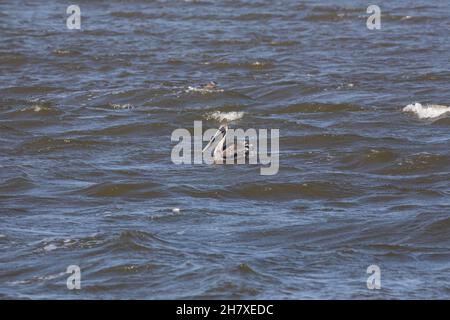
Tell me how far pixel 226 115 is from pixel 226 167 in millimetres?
3922

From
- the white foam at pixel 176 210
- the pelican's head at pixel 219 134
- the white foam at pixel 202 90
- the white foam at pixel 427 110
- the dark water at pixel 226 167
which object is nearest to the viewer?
the dark water at pixel 226 167

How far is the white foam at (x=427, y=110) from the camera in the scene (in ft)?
77.5

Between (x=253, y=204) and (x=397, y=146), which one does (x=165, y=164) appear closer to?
(x=253, y=204)

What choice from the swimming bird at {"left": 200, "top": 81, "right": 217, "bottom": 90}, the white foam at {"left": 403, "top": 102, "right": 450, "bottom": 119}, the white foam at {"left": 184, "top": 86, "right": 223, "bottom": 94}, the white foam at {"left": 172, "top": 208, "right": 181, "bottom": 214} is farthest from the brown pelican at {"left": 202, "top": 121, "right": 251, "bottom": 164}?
the swimming bird at {"left": 200, "top": 81, "right": 217, "bottom": 90}

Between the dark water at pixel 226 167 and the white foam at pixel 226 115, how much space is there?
107 millimetres

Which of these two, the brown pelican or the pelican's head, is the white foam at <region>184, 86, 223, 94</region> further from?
the brown pelican

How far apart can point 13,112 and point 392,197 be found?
9098 mm

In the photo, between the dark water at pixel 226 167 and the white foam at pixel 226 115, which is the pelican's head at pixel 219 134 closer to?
the dark water at pixel 226 167

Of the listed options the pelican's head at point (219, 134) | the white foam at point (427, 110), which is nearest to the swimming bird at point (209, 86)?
the white foam at point (427, 110)

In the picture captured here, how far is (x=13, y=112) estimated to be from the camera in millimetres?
24672

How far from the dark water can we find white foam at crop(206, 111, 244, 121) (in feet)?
0.35

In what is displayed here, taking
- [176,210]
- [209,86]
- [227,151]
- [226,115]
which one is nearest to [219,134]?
[227,151]

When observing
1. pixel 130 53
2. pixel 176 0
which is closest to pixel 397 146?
pixel 130 53

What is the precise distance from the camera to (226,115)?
24188 millimetres
